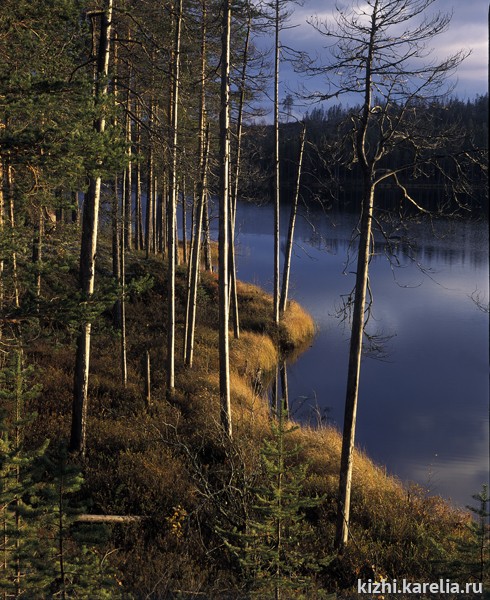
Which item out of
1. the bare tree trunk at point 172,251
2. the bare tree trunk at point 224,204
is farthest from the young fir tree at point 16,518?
the bare tree trunk at point 172,251

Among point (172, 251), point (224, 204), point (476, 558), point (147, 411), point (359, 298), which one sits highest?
point (224, 204)

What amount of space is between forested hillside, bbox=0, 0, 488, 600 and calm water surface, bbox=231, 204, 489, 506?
211cm

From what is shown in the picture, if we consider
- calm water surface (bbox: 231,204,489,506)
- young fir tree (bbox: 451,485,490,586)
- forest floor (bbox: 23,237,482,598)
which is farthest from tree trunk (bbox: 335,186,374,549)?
young fir tree (bbox: 451,485,490,586)

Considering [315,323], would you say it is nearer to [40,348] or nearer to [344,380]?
[344,380]

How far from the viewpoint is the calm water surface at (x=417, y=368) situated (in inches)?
592

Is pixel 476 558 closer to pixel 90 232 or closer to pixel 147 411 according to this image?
pixel 90 232

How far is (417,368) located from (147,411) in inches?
473

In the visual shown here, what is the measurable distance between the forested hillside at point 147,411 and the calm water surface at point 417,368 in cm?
211

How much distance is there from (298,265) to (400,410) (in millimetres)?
23205

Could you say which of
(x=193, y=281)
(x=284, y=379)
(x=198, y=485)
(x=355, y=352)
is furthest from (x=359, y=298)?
(x=284, y=379)

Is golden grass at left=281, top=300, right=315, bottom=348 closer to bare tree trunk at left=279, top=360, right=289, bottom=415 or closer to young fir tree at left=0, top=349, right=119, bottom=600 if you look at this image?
bare tree trunk at left=279, top=360, right=289, bottom=415

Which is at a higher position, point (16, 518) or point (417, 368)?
point (16, 518)

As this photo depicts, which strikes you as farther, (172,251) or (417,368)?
(417,368)

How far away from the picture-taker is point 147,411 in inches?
552
